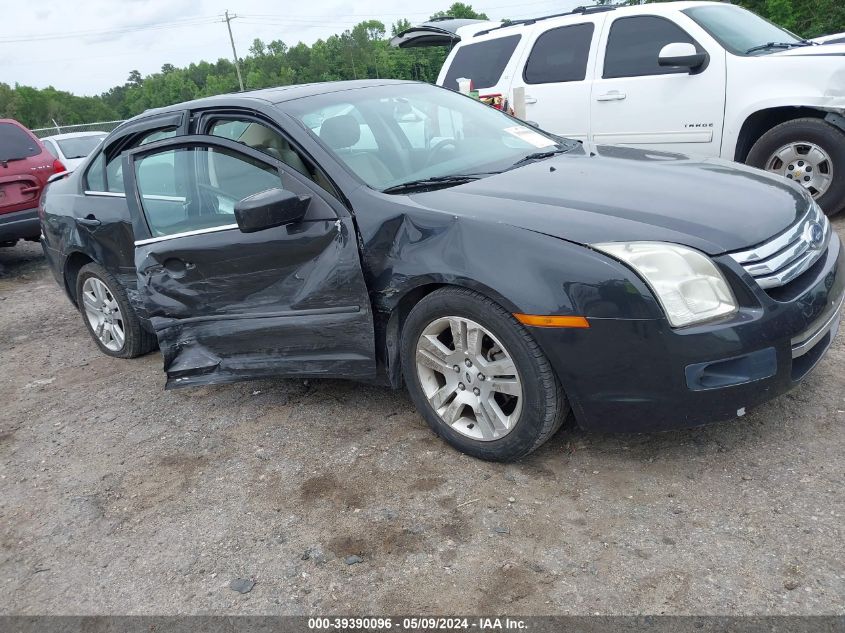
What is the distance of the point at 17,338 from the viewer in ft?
20.0

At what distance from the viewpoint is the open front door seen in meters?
3.37

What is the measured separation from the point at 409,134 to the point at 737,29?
13.7 ft

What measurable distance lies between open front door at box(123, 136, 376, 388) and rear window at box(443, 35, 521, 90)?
14.3 feet

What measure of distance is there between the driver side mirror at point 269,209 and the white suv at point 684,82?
391 cm

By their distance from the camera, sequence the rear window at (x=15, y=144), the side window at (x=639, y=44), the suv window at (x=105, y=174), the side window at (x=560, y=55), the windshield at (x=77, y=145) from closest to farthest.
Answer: the suv window at (x=105, y=174) → the side window at (x=639, y=44) → the side window at (x=560, y=55) → the rear window at (x=15, y=144) → the windshield at (x=77, y=145)

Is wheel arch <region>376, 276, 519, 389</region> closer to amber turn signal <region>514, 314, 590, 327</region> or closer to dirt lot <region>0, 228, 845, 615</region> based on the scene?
amber turn signal <region>514, 314, 590, 327</region>

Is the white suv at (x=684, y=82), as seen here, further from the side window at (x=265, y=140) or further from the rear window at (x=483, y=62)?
the side window at (x=265, y=140)

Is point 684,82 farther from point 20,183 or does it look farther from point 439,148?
point 20,183

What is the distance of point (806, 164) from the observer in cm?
585

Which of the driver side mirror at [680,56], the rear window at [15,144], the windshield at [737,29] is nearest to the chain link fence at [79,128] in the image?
the rear window at [15,144]

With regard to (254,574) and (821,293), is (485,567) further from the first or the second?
(821,293)

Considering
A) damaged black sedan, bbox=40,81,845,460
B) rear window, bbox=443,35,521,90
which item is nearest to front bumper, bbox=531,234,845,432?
damaged black sedan, bbox=40,81,845,460

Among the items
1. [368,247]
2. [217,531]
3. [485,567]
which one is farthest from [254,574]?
[368,247]

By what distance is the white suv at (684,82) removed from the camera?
5766 mm
